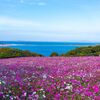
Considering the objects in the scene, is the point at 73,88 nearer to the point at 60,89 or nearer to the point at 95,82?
the point at 60,89

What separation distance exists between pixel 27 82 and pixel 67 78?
1.75 meters

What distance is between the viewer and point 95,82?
10.6 metres

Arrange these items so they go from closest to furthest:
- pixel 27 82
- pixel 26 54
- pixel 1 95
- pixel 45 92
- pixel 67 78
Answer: pixel 1 95, pixel 45 92, pixel 27 82, pixel 67 78, pixel 26 54

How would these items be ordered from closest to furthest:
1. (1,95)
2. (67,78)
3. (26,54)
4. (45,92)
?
(1,95) < (45,92) < (67,78) < (26,54)

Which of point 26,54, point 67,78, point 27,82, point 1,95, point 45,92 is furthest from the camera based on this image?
point 26,54

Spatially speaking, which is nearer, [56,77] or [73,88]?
[73,88]

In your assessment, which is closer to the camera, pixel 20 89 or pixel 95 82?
pixel 20 89

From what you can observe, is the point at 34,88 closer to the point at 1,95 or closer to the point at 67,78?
the point at 1,95

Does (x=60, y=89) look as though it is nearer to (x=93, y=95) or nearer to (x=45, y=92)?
(x=45, y=92)

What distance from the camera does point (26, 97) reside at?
8.38m

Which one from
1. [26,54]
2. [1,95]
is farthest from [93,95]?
[26,54]

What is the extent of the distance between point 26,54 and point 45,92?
96.8ft

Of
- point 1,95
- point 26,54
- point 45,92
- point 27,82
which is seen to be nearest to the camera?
point 1,95

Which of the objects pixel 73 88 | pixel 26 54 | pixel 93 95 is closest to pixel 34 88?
pixel 73 88
